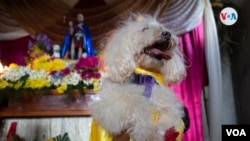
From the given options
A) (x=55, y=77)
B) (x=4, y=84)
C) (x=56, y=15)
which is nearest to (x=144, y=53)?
(x=55, y=77)

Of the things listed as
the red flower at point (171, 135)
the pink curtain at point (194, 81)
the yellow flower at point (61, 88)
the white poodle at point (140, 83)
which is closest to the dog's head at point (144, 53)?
the white poodle at point (140, 83)

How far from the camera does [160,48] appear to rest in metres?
1.33

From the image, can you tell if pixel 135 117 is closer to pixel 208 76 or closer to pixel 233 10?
pixel 208 76

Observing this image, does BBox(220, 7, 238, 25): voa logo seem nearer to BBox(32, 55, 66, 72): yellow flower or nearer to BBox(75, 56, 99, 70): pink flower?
BBox(75, 56, 99, 70): pink flower

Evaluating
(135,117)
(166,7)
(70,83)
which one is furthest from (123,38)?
(166,7)

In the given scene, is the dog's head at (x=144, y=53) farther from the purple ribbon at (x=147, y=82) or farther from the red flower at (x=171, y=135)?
the red flower at (x=171, y=135)

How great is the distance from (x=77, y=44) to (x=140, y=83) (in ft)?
4.07

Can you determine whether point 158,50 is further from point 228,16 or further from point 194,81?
point 228,16

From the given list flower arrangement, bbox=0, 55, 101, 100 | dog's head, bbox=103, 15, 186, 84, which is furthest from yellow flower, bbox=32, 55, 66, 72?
dog's head, bbox=103, 15, 186, 84

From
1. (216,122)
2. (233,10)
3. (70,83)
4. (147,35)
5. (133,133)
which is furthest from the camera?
(233,10)

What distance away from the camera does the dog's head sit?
4.21 ft

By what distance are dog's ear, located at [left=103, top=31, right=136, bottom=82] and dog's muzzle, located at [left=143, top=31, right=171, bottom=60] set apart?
0.07 metres

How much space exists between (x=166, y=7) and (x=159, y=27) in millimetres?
1324

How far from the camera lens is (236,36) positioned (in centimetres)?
272
